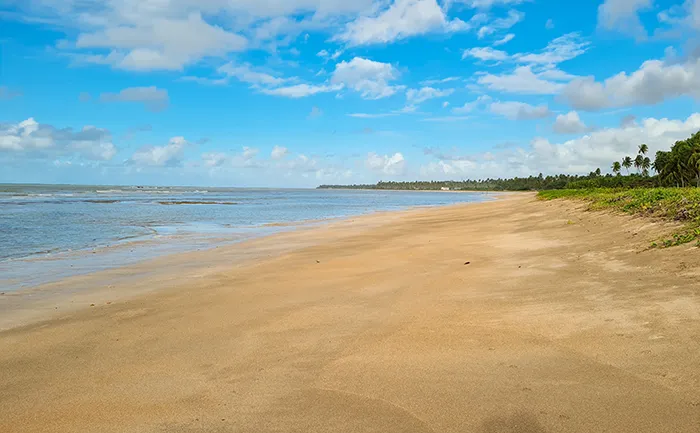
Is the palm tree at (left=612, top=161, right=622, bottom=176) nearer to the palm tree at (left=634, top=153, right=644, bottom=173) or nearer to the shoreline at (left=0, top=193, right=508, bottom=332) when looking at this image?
the palm tree at (left=634, top=153, right=644, bottom=173)

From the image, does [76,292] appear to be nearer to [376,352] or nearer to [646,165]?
[376,352]

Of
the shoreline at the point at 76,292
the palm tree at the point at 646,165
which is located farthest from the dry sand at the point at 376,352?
the palm tree at the point at 646,165

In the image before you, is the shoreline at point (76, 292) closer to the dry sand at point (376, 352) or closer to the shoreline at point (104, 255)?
the dry sand at point (376, 352)

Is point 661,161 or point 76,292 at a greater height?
point 661,161

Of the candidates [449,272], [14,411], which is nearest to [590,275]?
[449,272]

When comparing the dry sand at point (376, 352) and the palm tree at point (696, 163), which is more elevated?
the palm tree at point (696, 163)

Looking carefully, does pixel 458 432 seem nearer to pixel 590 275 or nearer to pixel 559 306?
pixel 559 306

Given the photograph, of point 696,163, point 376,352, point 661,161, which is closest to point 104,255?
point 376,352

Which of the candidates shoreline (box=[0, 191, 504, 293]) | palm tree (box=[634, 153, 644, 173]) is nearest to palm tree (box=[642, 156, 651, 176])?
palm tree (box=[634, 153, 644, 173])

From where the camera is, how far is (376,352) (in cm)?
574

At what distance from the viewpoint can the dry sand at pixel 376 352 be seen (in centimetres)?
415

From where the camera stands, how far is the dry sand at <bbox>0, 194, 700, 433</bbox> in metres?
4.15

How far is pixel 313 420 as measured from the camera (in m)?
4.15

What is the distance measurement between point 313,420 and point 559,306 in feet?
15.0
